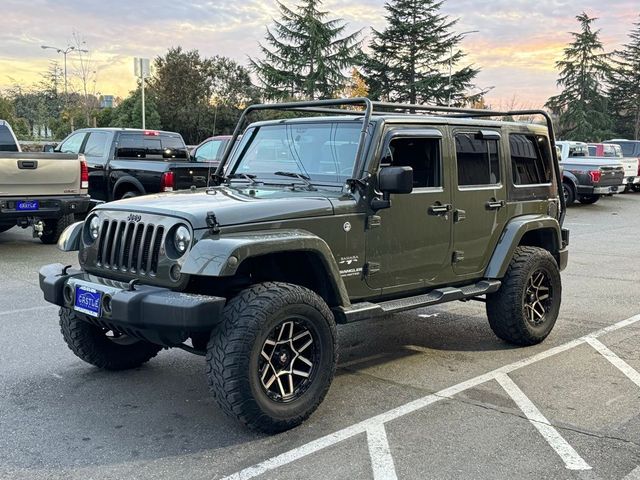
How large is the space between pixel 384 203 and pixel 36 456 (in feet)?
8.65

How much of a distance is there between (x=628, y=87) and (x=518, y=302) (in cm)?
5508

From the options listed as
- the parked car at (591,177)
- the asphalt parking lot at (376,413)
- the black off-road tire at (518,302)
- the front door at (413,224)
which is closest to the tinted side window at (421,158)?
the front door at (413,224)

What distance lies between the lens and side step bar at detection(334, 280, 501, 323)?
441 cm

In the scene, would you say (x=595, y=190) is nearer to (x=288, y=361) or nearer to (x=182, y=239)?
(x=288, y=361)

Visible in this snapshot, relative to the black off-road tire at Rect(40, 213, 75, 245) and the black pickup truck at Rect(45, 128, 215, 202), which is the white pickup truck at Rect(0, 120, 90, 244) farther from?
the black pickup truck at Rect(45, 128, 215, 202)

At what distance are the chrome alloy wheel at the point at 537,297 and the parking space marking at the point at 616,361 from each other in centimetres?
51

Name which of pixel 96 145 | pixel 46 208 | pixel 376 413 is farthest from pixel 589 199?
pixel 376 413

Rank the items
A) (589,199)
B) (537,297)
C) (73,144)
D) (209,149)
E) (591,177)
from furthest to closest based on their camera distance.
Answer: (589,199)
(591,177)
(209,149)
(73,144)
(537,297)

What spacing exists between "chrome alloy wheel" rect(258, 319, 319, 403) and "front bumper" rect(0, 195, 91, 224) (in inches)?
289

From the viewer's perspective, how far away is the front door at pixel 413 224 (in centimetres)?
470

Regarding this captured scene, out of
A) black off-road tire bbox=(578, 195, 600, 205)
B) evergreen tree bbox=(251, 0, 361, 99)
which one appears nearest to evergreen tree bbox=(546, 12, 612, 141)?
evergreen tree bbox=(251, 0, 361, 99)

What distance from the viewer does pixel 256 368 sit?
3.78m

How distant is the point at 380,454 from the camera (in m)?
3.67

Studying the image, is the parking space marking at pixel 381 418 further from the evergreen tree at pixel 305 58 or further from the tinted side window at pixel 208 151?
the evergreen tree at pixel 305 58
